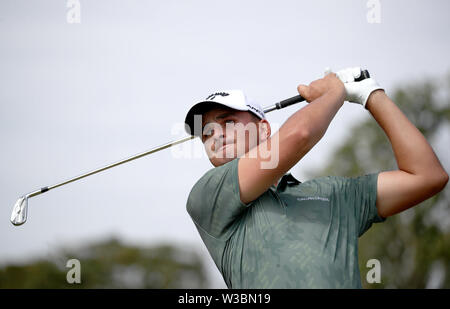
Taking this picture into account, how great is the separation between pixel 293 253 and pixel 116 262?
3663 centimetres

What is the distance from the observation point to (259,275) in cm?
246

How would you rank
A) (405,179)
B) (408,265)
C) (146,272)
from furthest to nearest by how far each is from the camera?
(146,272) < (408,265) < (405,179)

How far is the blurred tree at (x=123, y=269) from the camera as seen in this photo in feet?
104

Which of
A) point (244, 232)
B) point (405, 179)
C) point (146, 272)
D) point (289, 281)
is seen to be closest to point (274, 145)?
point (244, 232)

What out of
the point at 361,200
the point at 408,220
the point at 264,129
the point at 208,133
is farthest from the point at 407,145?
the point at 408,220

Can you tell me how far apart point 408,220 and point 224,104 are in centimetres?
1909

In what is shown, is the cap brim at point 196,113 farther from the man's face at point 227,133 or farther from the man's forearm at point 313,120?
the man's forearm at point 313,120

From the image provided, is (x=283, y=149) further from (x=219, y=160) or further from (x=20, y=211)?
(x=20, y=211)

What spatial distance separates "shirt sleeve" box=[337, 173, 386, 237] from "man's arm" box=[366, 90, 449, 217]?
40 mm

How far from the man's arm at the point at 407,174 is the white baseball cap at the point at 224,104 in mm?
817

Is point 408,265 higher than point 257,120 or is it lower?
lower

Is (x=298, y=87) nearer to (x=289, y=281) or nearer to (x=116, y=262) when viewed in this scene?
(x=289, y=281)

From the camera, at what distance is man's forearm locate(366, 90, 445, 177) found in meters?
2.80
